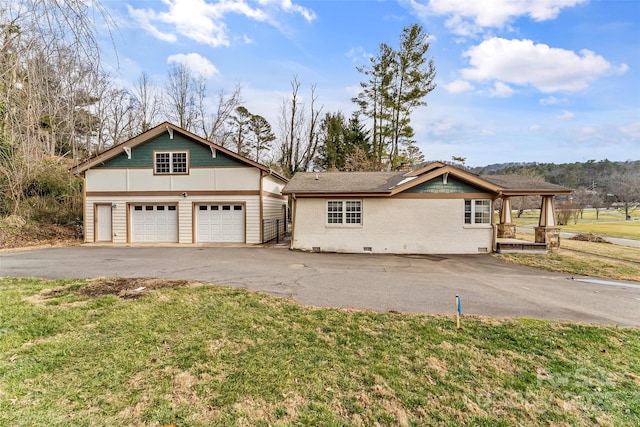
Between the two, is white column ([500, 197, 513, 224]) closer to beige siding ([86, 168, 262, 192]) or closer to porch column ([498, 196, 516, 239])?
porch column ([498, 196, 516, 239])

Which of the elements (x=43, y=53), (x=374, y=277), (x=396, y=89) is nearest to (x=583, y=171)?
(x=396, y=89)

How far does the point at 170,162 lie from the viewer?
16.0 meters

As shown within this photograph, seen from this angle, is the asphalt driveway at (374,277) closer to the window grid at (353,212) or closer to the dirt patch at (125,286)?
the dirt patch at (125,286)

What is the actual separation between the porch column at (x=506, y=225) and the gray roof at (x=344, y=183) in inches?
251

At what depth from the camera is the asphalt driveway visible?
6209 mm

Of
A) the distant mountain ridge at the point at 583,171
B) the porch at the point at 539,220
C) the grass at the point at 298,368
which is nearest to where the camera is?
the grass at the point at 298,368

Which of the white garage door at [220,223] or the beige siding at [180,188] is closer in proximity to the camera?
the beige siding at [180,188]

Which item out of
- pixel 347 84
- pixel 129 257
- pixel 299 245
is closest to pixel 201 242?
pixel 129 257

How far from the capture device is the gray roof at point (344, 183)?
1380cm

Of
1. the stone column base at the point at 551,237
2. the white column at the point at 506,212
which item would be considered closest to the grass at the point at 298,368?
the stone column base at the point at 551,237

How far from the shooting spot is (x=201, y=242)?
626 inches

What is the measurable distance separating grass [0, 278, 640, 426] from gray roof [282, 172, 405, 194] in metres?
8.71

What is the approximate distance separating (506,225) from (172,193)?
18615mm

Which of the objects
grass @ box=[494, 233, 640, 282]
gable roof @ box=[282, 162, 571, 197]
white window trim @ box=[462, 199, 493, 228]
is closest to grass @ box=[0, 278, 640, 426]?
grass @ box=[494, 233, 640, 282]
